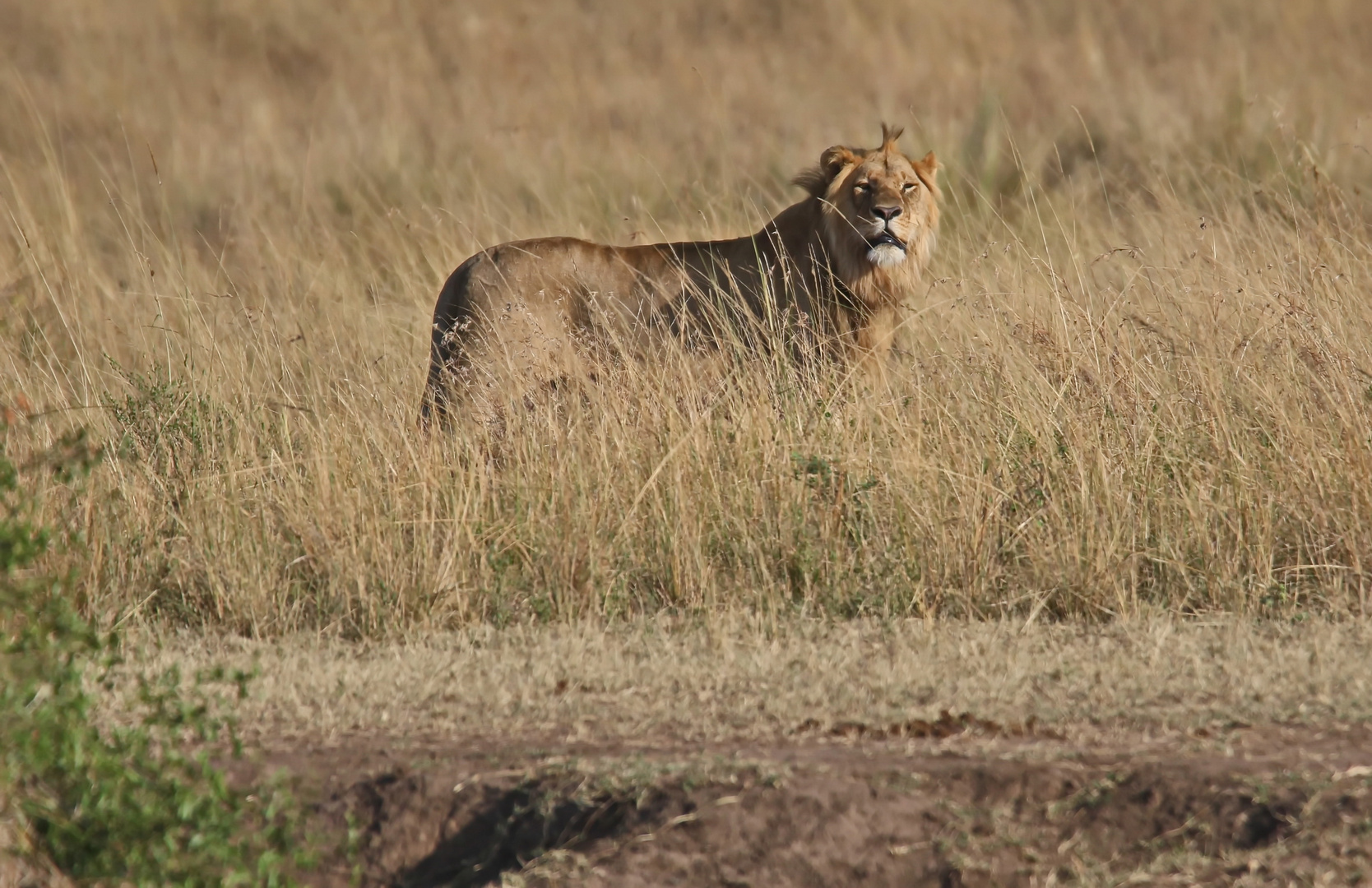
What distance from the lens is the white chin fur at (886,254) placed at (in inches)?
309

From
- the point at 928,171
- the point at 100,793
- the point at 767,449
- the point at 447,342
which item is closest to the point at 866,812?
the point at 100,793

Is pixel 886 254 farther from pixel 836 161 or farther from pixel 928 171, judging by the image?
pixel 928 171

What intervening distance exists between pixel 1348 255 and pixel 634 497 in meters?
4.10

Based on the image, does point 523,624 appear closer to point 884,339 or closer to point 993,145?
point 884,339

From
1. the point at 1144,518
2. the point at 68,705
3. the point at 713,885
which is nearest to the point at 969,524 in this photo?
the point at 1144,518

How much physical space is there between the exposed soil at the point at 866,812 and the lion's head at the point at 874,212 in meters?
4.05

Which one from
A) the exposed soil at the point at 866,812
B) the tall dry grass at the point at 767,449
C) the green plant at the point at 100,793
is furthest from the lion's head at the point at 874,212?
the green plant at the point at 100,793

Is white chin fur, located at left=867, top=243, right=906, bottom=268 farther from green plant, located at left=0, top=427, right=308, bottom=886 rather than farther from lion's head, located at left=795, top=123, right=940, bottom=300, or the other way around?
green plant, located at left=0, top=427, right=308, bottom=886

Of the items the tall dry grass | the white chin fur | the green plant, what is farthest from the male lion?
the green plant

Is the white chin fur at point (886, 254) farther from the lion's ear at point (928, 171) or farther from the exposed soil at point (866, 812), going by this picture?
the exposed soil at point (866, 812)

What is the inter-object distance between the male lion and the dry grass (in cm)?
242

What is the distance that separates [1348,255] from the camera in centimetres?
811

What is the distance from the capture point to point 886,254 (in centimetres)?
785

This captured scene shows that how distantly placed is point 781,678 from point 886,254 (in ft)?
11.6
